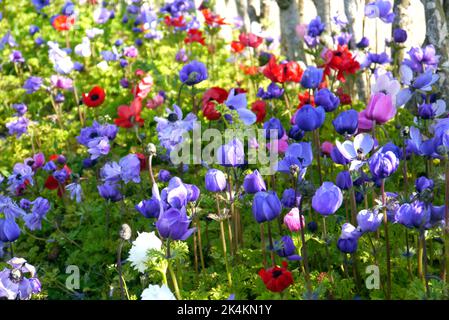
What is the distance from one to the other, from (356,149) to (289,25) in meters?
3.51

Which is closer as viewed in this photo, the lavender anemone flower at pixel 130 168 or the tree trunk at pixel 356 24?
the lavender anemone flower at pixel 130 168

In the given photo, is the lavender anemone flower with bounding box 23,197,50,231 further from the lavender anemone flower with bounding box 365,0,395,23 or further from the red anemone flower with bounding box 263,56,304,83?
the lavender anemone flower with bounding box 365,0,395,23

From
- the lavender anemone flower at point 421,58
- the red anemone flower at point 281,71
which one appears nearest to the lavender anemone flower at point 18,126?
the red anemone flower at point 281,71

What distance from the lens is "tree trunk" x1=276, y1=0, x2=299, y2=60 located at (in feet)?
18.8

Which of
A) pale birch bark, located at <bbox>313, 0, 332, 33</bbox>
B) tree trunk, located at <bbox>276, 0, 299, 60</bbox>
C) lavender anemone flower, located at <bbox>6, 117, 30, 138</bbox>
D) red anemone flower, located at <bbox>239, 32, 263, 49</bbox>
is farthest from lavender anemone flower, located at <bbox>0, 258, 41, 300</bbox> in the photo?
tree trunk, located at <bbox>276, 0, 299, 60</bbox>

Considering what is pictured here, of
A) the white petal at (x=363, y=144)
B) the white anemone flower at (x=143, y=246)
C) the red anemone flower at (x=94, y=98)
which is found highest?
the red anemone flower at (x=94, y=98)

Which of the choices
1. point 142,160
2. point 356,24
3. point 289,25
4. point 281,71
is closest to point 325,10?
point 356,24

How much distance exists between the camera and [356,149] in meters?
2.54

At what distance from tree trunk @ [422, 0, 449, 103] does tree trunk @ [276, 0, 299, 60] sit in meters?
1.82

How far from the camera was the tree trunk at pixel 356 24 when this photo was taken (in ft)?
16.6

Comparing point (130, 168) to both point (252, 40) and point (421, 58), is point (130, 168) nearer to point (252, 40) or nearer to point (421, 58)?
point (421, 58)

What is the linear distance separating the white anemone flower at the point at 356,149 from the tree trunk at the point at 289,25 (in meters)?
3.40

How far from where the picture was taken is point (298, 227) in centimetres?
Result: 264

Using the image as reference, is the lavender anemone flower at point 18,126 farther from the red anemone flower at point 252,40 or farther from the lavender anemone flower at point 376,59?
the lavender anemone flower at point 376,59
